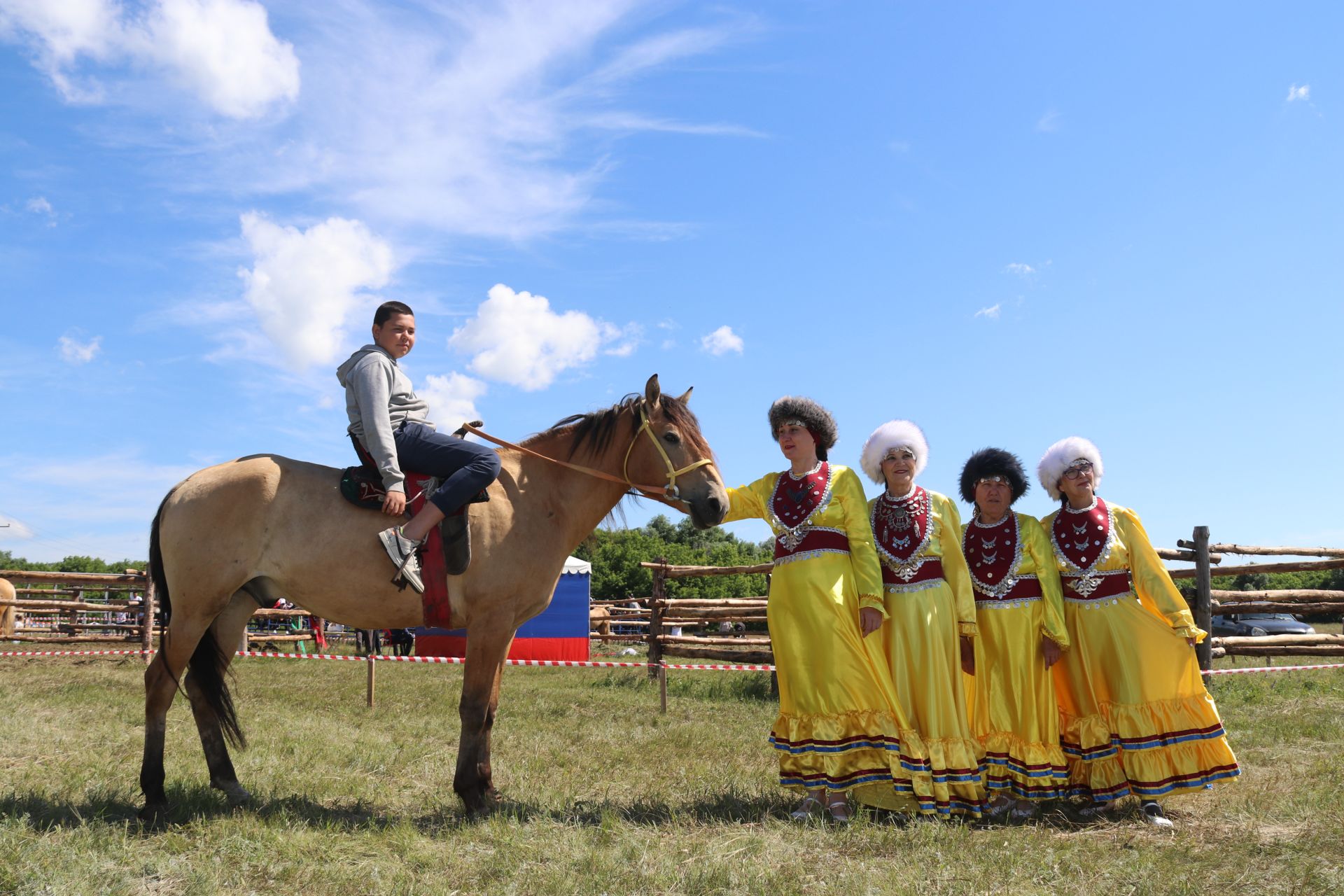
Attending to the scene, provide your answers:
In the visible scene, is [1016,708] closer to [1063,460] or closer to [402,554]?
[1063,460]

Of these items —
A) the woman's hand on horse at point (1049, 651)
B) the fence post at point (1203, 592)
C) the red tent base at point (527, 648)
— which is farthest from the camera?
the red tent base at point (527, 648)

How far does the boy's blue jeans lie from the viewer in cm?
480

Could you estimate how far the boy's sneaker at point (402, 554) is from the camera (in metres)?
4.61

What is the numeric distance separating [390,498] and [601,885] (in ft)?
7.52

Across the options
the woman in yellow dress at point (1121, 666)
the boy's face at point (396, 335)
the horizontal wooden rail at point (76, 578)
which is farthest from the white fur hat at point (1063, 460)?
the horizontal wooden rail at point (76, 578)

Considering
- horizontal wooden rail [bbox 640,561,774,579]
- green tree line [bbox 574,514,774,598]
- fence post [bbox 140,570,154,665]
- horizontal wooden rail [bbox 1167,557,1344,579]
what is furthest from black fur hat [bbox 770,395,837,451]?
green tree line [bbox 574,514,774,598]

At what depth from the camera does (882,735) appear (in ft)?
15.7

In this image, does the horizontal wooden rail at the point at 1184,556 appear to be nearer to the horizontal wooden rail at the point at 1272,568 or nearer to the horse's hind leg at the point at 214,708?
the horizontal wooden rail at the point at 1272,568

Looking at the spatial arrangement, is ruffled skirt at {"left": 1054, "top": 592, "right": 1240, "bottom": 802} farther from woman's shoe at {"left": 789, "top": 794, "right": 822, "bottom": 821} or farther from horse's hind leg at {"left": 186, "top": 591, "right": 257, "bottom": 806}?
horse's hind leg at {"left": 186, "top": 591, "right": 257, "bottom": 806}

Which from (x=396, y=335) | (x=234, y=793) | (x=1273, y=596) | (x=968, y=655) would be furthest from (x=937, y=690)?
(x=1273, y=596)

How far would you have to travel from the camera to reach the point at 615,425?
5488mm

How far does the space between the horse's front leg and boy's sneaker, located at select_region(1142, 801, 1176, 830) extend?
381 cm

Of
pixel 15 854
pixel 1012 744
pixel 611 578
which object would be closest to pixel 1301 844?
pixel 1012 744

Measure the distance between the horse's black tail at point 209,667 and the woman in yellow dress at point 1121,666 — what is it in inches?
204
